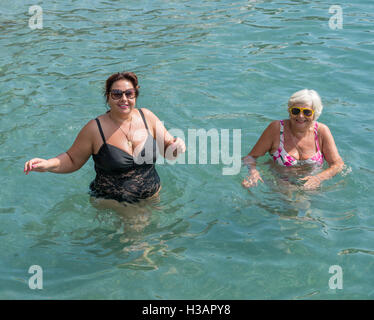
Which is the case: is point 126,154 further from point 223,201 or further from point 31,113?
point 31,113

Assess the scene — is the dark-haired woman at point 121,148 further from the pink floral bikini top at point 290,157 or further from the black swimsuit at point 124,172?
the pink floral bikini top at point 290,157

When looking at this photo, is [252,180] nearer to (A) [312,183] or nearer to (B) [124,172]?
(A) [312,183]

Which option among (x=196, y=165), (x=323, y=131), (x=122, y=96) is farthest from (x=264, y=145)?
(x=122, y=96)

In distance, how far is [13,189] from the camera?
6348 millimetres

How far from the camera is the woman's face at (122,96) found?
15.7ft

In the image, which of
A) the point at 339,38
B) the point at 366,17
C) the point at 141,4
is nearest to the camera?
the point at 339,38

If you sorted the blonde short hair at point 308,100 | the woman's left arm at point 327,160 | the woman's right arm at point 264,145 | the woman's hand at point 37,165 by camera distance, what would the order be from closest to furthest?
the woman's hand at point 37,165 → the blonde short hair at point 308,100 → the woman's left arm at point 327,160 → the woman's right arm at point 264,145

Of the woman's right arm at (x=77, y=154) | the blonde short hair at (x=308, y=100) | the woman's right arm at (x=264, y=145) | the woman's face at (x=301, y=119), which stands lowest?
the woman's right arm at (x=77, y=154)

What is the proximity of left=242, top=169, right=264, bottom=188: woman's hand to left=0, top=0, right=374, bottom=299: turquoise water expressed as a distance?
12.5 inches

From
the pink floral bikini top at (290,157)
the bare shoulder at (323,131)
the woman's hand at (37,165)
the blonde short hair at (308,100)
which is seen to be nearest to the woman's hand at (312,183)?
the pink floral bikini top at (290,157)

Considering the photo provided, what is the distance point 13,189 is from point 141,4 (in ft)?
27.3

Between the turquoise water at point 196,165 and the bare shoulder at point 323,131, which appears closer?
the turquoise water at point 196,165

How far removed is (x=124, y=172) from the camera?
16.5 ft
